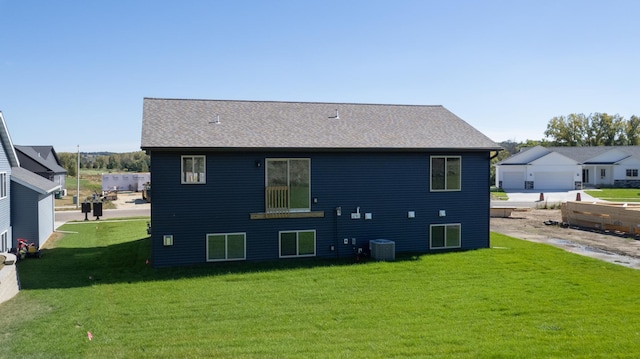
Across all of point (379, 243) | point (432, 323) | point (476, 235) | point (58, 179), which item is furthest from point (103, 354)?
point (58, 179)

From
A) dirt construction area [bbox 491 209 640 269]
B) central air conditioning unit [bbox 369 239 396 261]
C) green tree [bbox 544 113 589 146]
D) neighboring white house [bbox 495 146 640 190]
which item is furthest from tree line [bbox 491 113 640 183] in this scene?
central air conditioning unit [bbox 369 239 396 261]

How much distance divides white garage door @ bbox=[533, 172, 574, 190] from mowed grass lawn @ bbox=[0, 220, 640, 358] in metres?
39.6

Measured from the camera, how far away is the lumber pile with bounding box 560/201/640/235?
23.3 meters

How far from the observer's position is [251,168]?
55.2 ft

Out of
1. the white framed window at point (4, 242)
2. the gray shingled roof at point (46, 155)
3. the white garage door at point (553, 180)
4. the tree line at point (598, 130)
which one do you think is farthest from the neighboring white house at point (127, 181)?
the tree line at point (598, 130)

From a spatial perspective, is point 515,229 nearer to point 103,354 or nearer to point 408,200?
→ point 408,200

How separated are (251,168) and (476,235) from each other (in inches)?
361

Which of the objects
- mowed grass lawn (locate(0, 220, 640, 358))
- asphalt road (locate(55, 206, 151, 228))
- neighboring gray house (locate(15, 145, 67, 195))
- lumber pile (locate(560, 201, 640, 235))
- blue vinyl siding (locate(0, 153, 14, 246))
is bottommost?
mowed grass lawn (locate(0, 220, 640, 358))

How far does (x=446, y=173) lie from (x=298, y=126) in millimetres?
5955

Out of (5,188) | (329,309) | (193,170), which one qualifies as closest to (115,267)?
(193,170)

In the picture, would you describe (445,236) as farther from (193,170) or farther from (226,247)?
(193,170)

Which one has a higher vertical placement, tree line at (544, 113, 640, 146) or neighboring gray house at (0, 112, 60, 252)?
tree line at (544, 113, 640, 146)

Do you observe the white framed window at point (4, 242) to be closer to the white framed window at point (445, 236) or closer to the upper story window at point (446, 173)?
the white framed window at point (445, 236)

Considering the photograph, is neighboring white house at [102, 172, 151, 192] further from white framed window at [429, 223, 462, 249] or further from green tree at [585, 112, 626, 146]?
green tree at [585, 112, 626, 146]
